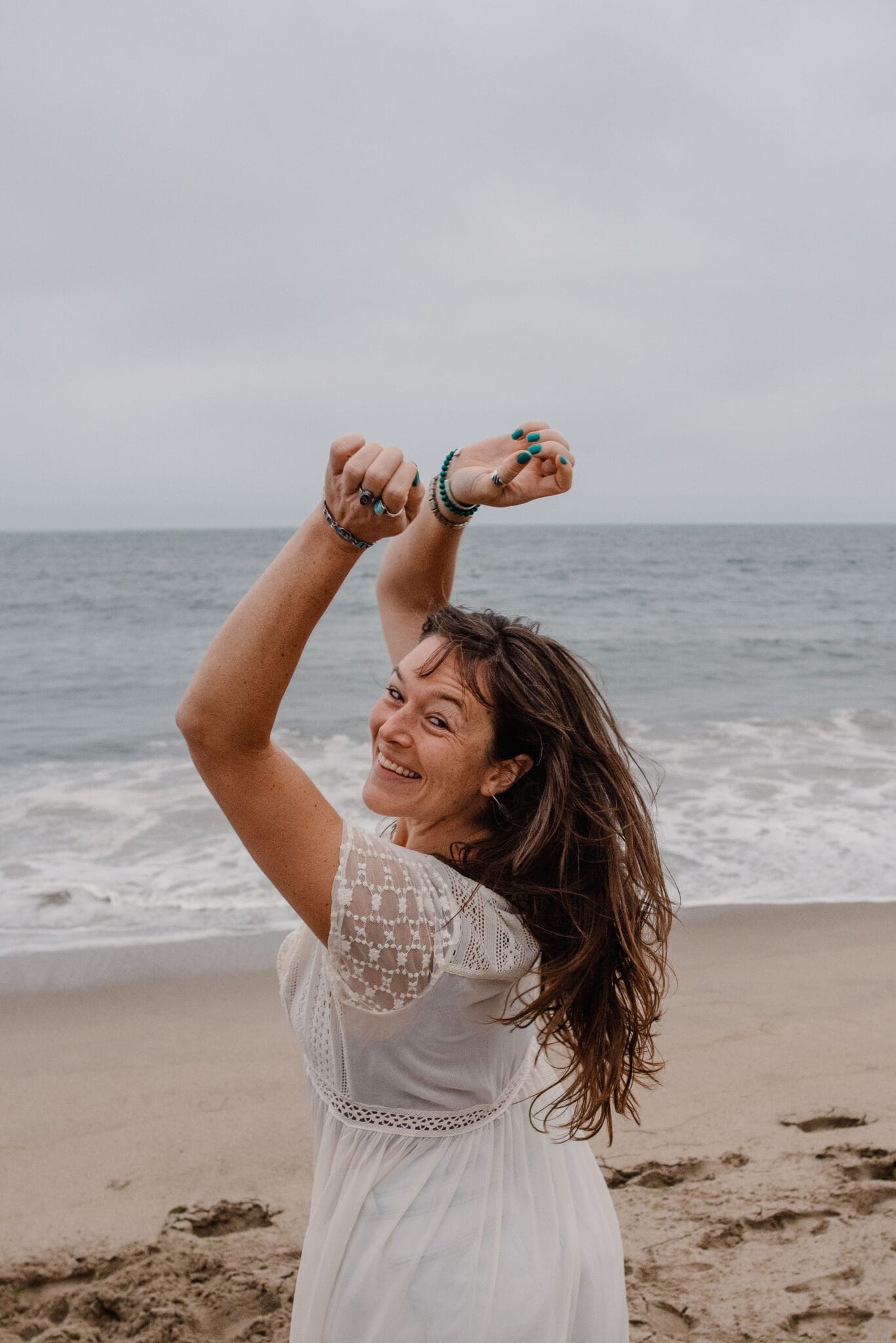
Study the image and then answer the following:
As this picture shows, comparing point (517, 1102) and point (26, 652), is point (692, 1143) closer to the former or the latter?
point (517, 1102)

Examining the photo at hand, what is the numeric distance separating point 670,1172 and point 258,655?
3360 millimetres

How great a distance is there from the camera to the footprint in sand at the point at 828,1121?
4.34 metres

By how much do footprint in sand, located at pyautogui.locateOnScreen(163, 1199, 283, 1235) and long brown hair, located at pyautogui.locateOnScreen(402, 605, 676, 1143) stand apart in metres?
2.25

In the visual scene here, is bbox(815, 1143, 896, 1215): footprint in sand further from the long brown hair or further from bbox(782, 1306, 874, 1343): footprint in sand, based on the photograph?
the long brown hair

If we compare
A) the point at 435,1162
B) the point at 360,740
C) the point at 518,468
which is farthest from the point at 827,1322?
the point at 360,740

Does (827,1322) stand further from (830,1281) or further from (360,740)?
(360,740)

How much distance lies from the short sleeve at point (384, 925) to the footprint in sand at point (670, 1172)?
275 cm

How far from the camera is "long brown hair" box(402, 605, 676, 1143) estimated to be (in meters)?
1.81

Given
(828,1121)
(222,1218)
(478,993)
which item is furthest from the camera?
(828,1121)

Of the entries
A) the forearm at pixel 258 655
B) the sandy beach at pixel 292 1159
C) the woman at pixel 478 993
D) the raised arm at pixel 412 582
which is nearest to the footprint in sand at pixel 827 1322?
the sandy beach at pixel 292 1159

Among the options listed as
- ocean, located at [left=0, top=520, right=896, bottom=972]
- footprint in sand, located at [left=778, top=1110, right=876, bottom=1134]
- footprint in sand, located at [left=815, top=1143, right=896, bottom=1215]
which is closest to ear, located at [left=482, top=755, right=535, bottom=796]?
ocean, located at [left=0, top=520, right=896, bottom=972]

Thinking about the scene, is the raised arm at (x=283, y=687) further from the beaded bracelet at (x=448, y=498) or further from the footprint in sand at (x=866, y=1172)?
the footprint in sand at (x=866, y=1172)

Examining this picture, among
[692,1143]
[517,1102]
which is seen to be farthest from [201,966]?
[517,1102]

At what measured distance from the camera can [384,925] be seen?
1.58 meters
